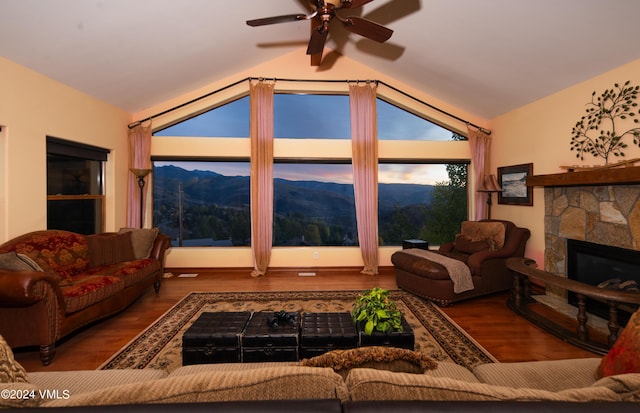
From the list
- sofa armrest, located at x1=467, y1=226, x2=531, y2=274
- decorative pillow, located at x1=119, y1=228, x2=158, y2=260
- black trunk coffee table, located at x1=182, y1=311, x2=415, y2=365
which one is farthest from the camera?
decorative pillow, located at x1=119, y1=228, x2=158, y2=260

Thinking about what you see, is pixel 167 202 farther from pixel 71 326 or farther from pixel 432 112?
pixel 432 112

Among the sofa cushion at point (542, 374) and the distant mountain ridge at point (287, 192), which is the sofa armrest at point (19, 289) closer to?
the sofa cushion at point (542, 374)

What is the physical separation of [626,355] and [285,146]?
4.71m

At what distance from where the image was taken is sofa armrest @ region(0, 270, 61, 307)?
2.10 metres

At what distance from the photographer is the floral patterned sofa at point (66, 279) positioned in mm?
2229

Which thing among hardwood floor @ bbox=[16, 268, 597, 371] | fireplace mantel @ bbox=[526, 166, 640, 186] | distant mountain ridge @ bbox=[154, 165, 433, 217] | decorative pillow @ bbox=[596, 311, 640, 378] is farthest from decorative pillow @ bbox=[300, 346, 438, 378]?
distant mountain ridge @ bbox=[154, 165, 433, 217]

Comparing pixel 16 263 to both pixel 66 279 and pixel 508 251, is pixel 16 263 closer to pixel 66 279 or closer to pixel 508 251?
pixel 66 279

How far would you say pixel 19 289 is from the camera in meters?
2.09

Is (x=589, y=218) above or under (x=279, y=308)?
above

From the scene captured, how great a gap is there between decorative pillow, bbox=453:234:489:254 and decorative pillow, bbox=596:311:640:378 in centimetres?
294

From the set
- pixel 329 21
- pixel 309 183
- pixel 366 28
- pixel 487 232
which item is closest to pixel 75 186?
pixel 309 183

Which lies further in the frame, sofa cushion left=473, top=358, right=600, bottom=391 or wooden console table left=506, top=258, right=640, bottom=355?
wooden console table left=506, top=258, right=640, bottom=355

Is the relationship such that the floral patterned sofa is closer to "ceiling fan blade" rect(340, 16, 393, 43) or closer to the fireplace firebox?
"ceiling fan blade" rect(340, 16, 393, 43)

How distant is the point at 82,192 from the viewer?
165 inches
